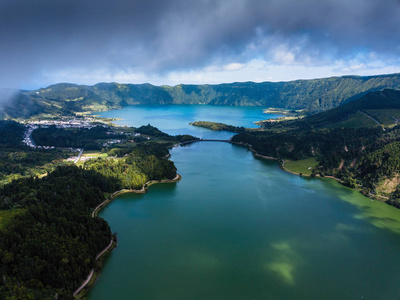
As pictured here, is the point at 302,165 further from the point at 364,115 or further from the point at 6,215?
Answer: the point at 364,115

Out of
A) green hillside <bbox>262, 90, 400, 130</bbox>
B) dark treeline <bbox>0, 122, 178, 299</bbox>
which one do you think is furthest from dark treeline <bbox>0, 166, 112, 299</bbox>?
green hillside <bbox>262, 90, 400, 130</bbox>

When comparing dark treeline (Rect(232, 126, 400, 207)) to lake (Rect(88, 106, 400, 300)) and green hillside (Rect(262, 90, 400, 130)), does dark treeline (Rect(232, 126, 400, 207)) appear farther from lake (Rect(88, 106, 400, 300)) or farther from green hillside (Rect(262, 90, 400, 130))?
green hillside (Rect(262, 90, 400, 130))

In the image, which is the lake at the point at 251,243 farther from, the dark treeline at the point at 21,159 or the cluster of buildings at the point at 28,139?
the cluster of buildings at the point at 28,139

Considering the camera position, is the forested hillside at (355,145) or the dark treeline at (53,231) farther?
the forested hillside at (355,145)

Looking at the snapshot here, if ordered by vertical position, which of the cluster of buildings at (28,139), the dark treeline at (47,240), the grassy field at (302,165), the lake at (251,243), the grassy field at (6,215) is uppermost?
the grassy field at (6,215)

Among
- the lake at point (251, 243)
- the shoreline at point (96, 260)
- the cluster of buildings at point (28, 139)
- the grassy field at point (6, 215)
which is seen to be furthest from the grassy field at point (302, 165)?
the cluster of buildings at point (28, 139)

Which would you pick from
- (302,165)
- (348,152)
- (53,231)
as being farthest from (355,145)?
(53,231)
